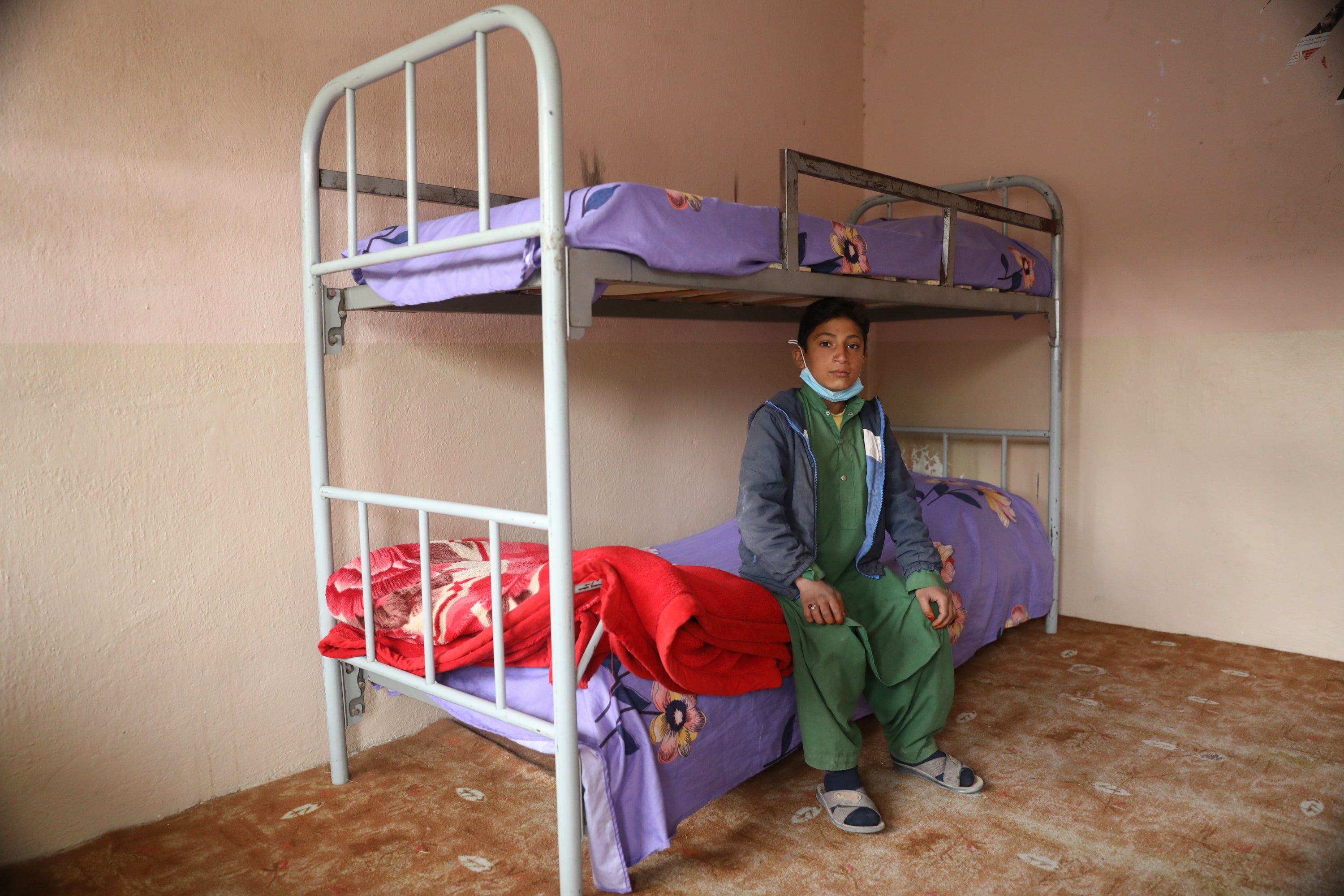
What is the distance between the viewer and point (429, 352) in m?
2.38

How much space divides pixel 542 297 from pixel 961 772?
1.42 metres

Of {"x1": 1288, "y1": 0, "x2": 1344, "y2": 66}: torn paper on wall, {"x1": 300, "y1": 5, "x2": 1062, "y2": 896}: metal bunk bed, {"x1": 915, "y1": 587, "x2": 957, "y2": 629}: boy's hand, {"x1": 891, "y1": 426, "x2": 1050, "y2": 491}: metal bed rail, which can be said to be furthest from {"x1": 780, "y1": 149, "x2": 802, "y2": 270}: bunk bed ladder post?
{"x1": 1288, "y1": 0, "x2": 1344, "y2": 66}: torn paper on wall

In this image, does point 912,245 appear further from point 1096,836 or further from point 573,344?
point 1096,836

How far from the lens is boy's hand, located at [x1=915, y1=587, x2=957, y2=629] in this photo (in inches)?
80.9

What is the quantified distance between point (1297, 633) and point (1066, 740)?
129cm

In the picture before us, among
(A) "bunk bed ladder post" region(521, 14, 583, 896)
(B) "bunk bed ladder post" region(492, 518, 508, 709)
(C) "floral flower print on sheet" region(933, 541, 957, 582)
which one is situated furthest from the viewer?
(C) "floral flower print on sheet" region(933, 541, 957, 582)

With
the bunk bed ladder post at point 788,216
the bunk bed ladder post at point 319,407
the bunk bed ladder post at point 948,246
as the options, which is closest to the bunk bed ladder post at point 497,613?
the bunk bed ladder post at point 319,407

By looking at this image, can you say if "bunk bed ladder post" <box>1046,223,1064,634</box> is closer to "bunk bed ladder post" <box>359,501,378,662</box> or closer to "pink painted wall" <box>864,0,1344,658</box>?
"pink painted wall" <box>864,0,1344,658</box>

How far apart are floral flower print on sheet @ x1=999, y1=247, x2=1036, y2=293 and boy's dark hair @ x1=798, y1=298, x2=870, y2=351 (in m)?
0.82

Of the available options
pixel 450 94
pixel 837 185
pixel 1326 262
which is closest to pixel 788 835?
pixel 450 94

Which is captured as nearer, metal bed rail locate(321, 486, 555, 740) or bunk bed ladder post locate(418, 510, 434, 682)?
metal bed rail locate(321, 486, 555, 740)

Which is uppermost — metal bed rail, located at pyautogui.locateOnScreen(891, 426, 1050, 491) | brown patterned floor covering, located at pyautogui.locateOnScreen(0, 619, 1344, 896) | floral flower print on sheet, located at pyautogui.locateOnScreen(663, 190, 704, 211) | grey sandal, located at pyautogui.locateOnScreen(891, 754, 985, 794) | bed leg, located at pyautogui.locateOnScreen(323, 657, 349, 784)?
floral flower print on sheet, located at pyautogui.locateOnScreen(663, 190, 704, 211)

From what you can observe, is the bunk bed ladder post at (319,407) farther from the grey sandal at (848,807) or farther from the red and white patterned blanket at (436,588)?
the grey sandal at (848,807)

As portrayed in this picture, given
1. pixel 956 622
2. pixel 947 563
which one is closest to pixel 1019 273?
pixel 947 563
